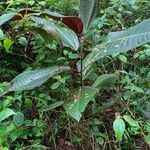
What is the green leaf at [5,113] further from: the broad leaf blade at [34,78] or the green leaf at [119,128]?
the green leaf at [119,128]

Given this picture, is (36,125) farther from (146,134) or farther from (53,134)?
(146,134)

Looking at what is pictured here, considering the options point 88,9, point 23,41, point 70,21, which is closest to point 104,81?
point 70,21

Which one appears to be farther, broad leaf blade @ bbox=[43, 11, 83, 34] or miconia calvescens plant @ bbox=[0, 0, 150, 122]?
broad leaf blade @ bbox=[43, 11, 83, 34]

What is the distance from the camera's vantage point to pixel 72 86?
1986 mm

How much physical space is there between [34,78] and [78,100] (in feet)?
0.89

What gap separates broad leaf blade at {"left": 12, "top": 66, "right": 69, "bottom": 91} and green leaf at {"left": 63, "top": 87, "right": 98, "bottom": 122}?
0.46 ft

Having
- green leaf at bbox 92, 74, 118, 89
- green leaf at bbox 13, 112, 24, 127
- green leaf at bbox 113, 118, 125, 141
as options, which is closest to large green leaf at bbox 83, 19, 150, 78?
green leaf at bbox 92, 74, 118, 89

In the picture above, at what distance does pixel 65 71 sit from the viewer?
6.22 feet

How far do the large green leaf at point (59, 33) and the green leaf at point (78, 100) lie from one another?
0.24 meters

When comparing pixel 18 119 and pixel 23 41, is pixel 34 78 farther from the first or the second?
pixel 23 41

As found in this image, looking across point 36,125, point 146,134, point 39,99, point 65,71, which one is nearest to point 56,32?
point 65,71

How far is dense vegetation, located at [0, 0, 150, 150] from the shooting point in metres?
1.64

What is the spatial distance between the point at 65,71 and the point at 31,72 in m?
0.21

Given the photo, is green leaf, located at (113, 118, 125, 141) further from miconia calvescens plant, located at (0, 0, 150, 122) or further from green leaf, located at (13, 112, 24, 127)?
green leaf, located at (13, 112, 24, 127)
